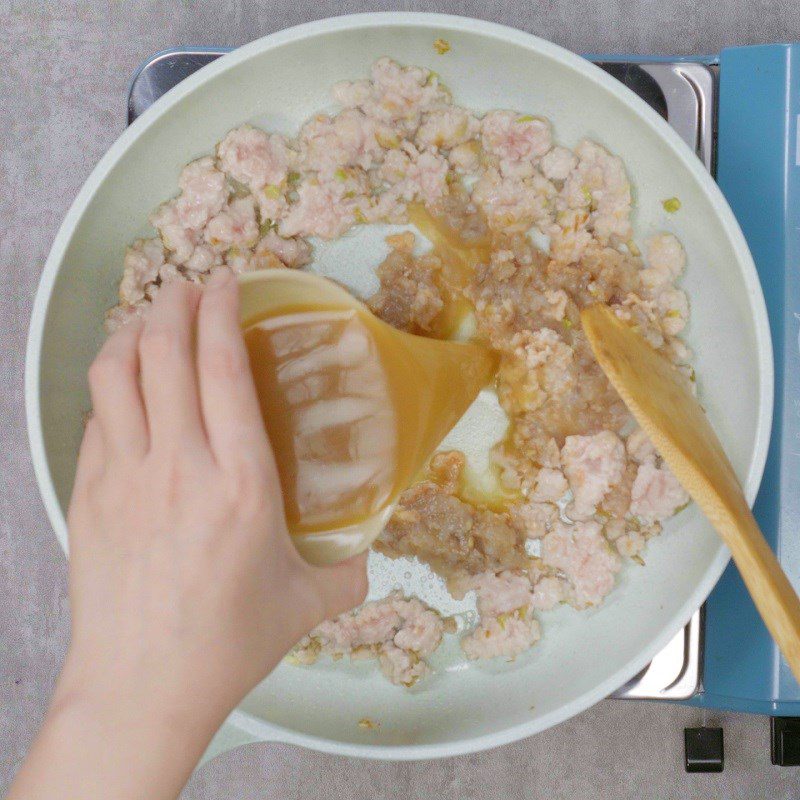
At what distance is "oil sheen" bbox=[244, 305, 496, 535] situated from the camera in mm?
606

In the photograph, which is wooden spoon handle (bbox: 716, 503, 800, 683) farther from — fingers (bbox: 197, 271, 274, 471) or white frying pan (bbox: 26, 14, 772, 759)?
fingers (bbox: 197, 271, 274, 471)

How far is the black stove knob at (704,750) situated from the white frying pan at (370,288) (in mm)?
320

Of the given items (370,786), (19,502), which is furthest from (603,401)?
(19,502)

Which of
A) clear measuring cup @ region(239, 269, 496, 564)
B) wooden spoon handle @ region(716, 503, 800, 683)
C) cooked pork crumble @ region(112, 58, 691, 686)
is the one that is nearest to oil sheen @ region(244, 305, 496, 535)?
clear measuring cup @ region(239, 269, 496, 564)

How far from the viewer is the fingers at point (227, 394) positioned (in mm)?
431

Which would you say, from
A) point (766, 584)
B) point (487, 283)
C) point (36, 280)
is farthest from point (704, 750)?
point (36, 280)

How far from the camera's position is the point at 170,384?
1.41 feet

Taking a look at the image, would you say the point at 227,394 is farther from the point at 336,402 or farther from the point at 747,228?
the point at 747,228

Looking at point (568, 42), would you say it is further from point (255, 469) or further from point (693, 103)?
point (255, 469)

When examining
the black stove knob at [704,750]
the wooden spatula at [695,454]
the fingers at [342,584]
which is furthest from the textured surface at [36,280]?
the fingers at [342,584]

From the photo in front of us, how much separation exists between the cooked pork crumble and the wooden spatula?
0.07 metres

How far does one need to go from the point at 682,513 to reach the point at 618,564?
8cm

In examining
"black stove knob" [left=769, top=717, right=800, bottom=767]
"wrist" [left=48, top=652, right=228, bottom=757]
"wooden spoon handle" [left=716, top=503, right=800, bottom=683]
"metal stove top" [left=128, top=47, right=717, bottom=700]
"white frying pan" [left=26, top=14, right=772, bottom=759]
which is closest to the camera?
"wrist" [left=48, top=652, right=228, bottom=757]

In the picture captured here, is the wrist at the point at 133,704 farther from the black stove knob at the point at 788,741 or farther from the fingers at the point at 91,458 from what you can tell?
the black stove knob at the point at 788,741
